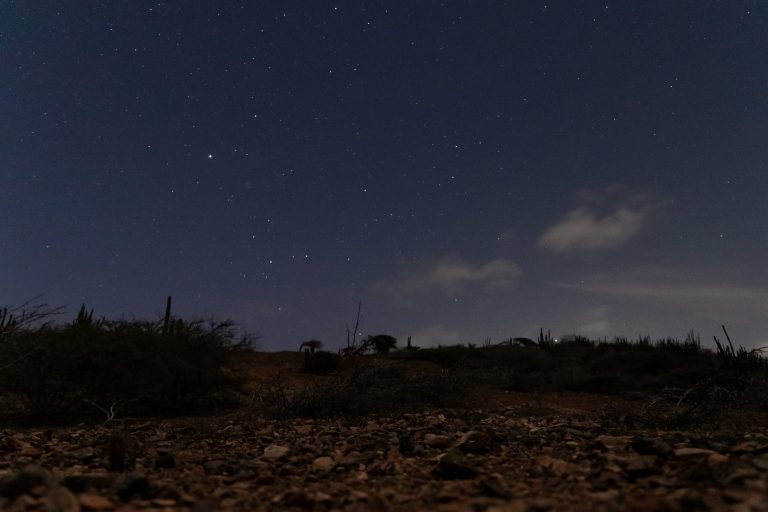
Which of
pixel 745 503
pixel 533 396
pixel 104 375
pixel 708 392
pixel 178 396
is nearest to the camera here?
pixel 745 503

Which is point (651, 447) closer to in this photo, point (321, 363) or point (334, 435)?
point (334, 435)

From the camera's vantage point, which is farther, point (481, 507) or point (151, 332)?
point (151, 332)

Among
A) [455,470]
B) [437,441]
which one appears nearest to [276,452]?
[437,441]

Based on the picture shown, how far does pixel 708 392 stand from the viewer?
7.21 m

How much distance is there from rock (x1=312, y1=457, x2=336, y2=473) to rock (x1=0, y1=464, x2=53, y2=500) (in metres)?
1.72

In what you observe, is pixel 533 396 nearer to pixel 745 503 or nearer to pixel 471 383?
pixel 471 383

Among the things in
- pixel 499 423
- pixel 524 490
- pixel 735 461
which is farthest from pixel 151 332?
pixel 735 461

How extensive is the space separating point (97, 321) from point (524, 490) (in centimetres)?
1027

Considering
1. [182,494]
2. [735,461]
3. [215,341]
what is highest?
[215,341]

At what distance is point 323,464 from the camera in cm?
400

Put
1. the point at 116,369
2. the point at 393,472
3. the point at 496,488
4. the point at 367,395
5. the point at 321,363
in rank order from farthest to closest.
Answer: the point at 321,363, the point at 116,369, the point at 367,395, the point at 393,472, the point at 496,488

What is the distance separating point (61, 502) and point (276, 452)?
197 centimetres

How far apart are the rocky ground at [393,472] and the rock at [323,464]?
0.01m

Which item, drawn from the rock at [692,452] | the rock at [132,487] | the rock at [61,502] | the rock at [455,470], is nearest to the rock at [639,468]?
the rock at [692,452]
